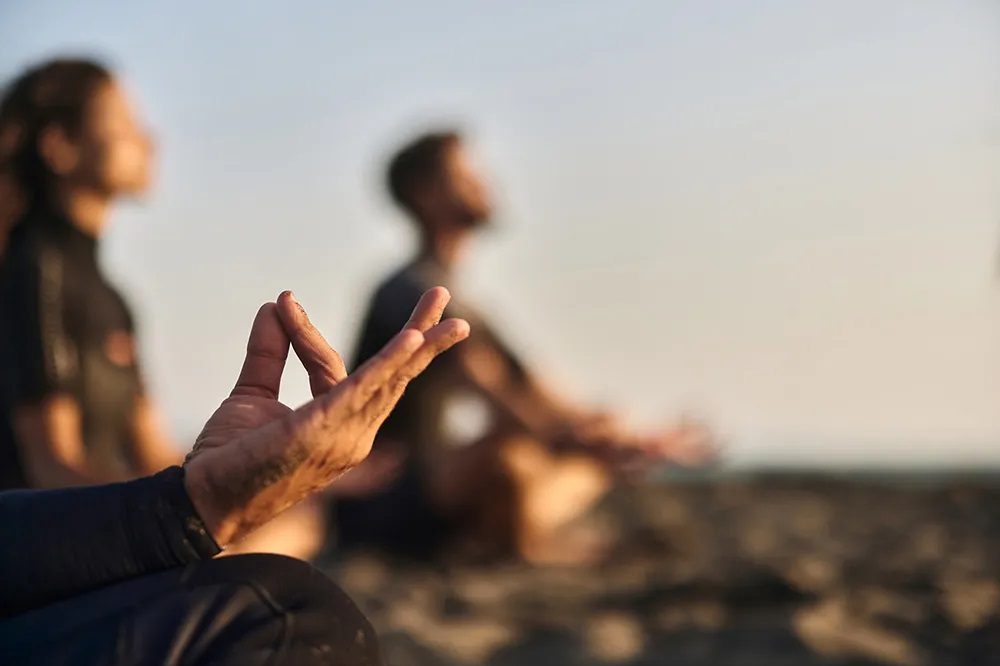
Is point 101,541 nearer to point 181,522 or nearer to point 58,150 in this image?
point 181,522

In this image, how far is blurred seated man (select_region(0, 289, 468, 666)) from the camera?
1077mm

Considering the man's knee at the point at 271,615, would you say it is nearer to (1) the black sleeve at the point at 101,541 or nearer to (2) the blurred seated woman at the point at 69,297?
(1) the black sleeve at the point at 101,541

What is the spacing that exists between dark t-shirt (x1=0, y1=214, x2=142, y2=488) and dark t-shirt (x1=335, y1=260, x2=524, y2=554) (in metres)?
1.36

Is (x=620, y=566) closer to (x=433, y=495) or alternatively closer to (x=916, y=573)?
(x=433, y=495)

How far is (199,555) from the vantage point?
1.12 meters

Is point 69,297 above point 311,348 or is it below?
below

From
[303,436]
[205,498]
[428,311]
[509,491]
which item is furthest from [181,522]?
[509,491]

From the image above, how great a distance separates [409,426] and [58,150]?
184cm

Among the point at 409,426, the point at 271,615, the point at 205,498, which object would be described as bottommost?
the point at 409,426

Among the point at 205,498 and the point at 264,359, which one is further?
the point at 264,359

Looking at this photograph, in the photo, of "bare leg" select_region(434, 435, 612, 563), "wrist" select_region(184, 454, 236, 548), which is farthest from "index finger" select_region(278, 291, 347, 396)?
"bare leg" select_region(434, 435, 612, 563)

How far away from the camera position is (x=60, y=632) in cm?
111

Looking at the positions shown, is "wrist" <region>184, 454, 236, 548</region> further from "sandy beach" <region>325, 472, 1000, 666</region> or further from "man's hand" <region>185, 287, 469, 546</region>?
"sandy beach" <region>325, 472, 1000, 666</region>

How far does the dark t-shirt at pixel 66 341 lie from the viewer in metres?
2.87
